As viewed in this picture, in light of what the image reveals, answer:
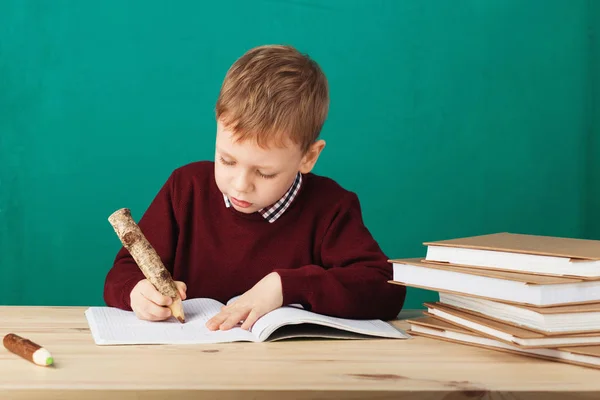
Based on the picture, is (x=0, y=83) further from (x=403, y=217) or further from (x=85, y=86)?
(x=403, y=217)

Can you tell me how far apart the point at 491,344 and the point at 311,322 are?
25 centimetres

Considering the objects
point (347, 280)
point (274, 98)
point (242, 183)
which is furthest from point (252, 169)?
point (347, 280)

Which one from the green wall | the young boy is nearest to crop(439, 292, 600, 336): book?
the young boy

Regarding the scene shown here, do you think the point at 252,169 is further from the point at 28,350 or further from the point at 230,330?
the point at 28,350

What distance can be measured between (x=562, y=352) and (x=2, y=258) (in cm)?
179

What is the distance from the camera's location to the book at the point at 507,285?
3.21 feet

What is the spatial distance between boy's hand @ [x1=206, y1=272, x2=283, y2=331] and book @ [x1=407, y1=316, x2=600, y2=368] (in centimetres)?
21

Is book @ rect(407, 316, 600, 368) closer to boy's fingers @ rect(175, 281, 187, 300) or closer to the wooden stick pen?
boy's fingers @ rect(175, 281, 187, 300)

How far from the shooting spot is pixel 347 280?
4.18 ft

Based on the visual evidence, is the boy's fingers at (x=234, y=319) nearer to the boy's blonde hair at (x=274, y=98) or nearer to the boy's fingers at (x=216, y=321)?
the boy's fingers at (x=216, y=321)

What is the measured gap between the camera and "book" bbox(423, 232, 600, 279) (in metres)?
1.01

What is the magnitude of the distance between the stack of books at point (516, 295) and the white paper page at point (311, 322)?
0.15 ft

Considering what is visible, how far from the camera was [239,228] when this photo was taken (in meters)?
1.50

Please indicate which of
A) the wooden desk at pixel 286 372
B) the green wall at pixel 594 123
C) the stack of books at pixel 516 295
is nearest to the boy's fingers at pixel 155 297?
the wooden desk at pixel 286 372
